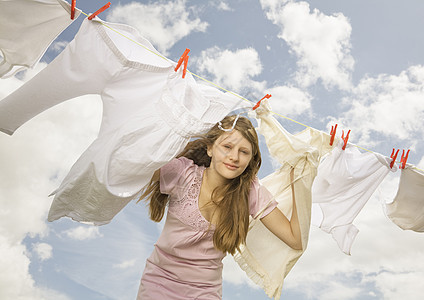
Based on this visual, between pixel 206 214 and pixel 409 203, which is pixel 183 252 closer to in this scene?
pixel 206 214

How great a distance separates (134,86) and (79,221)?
74cm

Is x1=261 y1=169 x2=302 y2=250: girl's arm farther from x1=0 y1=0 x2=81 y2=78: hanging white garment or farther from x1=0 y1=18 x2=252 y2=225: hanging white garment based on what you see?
x1=0 y1=0 x2=81 y2=78: hanging white garment

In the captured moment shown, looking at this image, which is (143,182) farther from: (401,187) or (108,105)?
(401,187)

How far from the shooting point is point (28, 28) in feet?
7.80

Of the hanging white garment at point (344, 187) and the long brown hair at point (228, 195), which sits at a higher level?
the hanging white garment at point (344, 187)

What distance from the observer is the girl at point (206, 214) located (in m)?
2.46

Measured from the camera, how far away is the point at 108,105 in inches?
87.7

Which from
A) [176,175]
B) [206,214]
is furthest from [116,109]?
[206,214]

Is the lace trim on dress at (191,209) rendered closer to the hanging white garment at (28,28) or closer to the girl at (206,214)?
the girl at (206,214)

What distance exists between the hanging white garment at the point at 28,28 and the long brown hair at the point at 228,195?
0.96m

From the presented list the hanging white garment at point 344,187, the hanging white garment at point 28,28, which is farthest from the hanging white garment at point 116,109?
the hanging white garment at point 344,187

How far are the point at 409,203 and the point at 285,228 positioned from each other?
144 centimetres

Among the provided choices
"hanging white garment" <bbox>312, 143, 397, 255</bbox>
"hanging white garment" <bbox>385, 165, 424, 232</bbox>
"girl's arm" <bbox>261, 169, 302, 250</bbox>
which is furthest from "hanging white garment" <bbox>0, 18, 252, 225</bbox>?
"hanging white garment" <bbox>385, 165, 424, 232</bbox>

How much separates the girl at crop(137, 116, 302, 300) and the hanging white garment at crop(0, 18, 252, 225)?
0.31 metres
